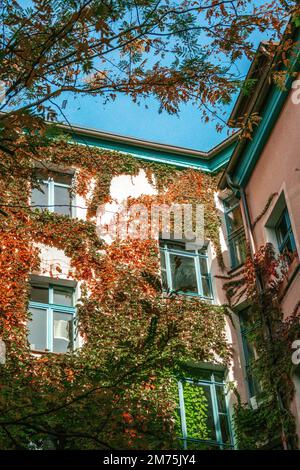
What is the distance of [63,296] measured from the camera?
65.6ft

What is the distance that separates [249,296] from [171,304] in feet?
6.73

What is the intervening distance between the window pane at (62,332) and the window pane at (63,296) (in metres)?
0.37

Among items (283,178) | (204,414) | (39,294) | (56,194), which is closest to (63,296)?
(39,294)

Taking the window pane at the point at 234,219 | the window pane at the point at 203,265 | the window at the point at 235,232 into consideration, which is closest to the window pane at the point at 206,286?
the window pane at the point at 203,265

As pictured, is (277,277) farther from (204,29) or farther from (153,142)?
(204,29)

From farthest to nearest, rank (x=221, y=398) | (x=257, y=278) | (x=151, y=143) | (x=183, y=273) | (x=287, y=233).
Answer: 1. (x=151, y=143)
2. (x=183, y=273)
3. (x=221, y=398)
4. (x=257, y=278)
5. (x=287, y=233)

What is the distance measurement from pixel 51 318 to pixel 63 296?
89 cm

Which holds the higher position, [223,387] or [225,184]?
[225,184]

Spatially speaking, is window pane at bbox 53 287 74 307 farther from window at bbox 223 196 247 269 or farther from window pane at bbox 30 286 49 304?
window at bbox 223 196 247 269

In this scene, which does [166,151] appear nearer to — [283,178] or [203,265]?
[203,265]

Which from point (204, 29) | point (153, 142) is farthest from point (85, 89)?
point (153, 142)

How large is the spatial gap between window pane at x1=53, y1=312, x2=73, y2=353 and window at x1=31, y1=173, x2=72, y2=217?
10.4 feet

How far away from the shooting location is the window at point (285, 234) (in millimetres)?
18156

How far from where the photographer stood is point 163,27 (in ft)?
36.3
